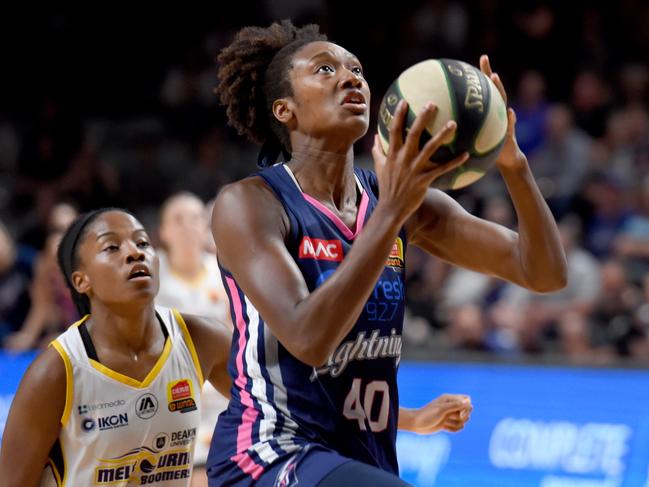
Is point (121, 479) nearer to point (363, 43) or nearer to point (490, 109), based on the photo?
point (490, 109)

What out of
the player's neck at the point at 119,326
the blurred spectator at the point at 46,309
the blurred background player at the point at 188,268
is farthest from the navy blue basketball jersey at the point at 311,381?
the blurred spectator at the point at 46,309

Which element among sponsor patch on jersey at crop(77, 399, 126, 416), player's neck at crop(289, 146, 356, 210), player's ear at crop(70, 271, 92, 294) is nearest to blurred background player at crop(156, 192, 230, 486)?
player's ear at crop(70, 271, 92, 294)

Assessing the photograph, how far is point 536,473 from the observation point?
6.42 meters

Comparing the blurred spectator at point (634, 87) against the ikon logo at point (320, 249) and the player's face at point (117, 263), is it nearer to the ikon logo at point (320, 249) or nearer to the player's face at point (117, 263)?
the player's face at point (117, 263)

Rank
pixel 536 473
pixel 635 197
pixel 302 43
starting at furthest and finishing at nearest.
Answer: pixel 635 197
pixel 536 473
pixel 302 43

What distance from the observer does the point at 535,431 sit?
6.57m

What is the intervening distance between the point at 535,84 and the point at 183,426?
6.37 metres

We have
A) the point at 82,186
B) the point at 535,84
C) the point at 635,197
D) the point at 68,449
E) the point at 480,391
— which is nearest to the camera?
the point at 68,449

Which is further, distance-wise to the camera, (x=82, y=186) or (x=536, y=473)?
(x=82, y=186)

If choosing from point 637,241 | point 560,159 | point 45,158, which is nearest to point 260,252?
point 637,241

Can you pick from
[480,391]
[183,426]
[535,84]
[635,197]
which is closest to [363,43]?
[535,84]

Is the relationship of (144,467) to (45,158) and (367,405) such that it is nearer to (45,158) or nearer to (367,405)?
(367,405)

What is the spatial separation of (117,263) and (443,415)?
4.10ft

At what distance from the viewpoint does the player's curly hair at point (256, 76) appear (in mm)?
3529
